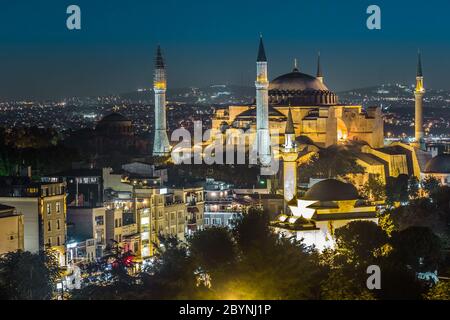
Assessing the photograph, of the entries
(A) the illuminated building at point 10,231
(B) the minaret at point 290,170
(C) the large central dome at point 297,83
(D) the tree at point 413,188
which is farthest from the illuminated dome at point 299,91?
(A) the illuminated building at point 10,231

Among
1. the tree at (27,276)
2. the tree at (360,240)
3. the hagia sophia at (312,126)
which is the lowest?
the tree at (27,276)

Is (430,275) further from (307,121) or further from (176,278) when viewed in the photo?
(307,121)

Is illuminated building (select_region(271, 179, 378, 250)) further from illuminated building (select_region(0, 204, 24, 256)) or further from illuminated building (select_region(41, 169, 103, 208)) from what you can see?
illuminated building (select_region(41, 169, 103, 208))

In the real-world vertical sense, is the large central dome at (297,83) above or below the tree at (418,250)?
above

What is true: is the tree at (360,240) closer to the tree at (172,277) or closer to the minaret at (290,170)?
the tree at (172,277)

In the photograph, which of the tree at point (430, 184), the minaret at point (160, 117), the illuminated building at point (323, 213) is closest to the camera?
the illuminated building at point (323, 213)

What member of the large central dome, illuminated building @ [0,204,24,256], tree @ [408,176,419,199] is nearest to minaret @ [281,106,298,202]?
tree @ [408,176,419,199]
